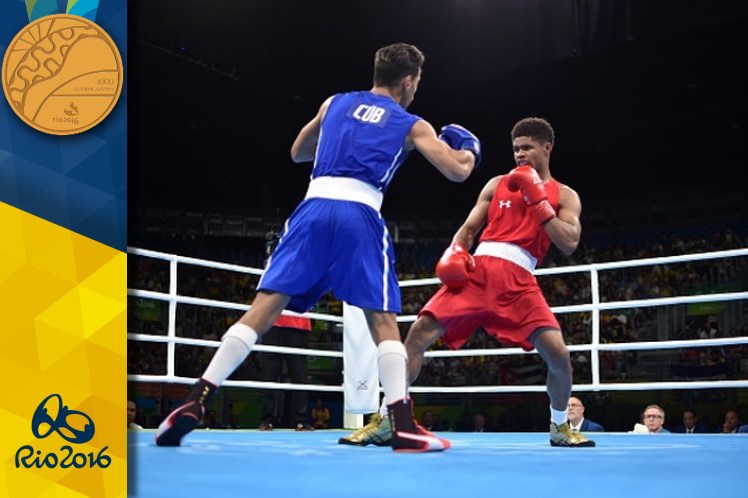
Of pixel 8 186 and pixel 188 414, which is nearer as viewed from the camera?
pixel 8 186

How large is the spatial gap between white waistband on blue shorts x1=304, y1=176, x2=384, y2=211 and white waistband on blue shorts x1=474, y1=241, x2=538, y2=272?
81 cm

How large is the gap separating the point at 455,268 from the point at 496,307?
8.2 inches

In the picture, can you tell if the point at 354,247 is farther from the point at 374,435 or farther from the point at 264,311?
the point at 374,435

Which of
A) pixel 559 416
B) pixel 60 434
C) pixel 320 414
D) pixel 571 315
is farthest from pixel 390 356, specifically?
pixel 571 315

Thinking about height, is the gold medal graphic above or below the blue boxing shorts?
above

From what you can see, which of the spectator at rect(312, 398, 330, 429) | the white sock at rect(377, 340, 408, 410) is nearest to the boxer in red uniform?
the white sock at rect(377, 340, 408, 410)

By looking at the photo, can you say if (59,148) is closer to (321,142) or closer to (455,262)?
(321,142)

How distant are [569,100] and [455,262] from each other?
9.27 meters

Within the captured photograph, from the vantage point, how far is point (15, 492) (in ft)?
3.95

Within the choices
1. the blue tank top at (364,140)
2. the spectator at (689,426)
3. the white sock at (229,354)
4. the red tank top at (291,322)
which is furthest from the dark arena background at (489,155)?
the white sock at (229,354)

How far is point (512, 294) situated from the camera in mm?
3020

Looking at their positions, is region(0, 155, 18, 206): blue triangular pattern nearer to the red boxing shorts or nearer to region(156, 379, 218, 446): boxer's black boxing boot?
region(156, 379, 218, 446): boxer's black boxing boot

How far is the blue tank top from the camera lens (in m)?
2.45

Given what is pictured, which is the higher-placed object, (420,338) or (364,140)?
(364,140)
